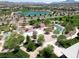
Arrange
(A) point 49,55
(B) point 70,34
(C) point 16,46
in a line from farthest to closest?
1. (B) point 70,34
2. (C) point 16,46
3. (A) point 49,55

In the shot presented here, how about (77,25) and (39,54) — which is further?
(77,25)

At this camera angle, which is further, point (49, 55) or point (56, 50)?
point (56, 50)

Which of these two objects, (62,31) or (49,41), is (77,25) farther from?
(49,41)

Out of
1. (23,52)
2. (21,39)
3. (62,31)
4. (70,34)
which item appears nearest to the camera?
(23,52)

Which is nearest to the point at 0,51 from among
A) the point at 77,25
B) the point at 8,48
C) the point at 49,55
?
the point at 8,48

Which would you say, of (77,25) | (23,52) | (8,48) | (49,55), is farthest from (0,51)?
(77,25)

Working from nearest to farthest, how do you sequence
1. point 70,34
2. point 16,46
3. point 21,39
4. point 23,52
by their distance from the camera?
point 23,52 → point 16,46 → point 21,39 → point 70,34

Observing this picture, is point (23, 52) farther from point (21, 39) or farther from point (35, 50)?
point (21, 39)

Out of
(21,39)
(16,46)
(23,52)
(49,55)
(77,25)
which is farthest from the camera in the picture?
Result: (77,25)

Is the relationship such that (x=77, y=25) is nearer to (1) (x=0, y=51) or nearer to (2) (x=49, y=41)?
(2) (x=49, y=41)
